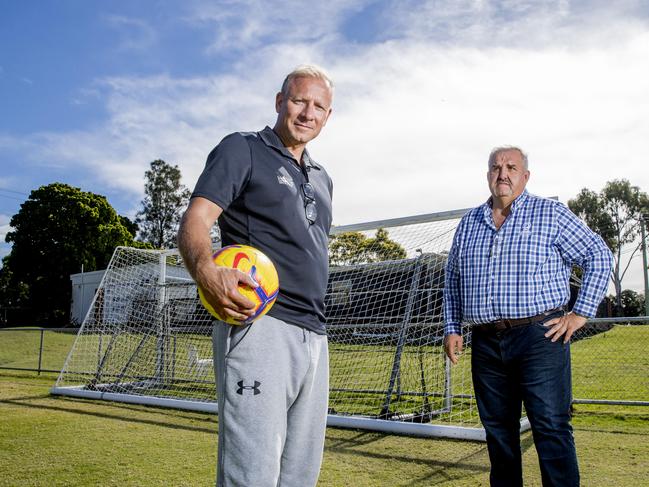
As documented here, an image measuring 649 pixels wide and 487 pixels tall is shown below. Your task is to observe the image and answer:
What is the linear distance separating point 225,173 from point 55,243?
37.3m

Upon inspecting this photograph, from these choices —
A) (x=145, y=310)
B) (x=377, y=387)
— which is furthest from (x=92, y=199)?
(x=377, y=387)

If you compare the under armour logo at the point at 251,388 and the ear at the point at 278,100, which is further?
the ear at the point at 278,100

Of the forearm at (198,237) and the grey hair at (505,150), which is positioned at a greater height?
the grey hair at (505,150)

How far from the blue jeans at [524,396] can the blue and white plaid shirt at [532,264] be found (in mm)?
144

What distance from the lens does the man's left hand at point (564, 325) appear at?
9.25ft

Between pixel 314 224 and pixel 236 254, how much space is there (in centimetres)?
37

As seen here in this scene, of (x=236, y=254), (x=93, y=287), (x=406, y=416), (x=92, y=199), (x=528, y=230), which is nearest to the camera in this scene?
(x=236, y=254)

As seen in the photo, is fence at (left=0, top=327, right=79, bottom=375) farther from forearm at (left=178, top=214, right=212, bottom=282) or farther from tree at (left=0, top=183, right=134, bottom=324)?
tree at (left=0, top=183, right=134, bottom=324)

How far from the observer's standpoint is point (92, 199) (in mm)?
37781

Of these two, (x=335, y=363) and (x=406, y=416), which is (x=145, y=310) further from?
(x=406, y=416)

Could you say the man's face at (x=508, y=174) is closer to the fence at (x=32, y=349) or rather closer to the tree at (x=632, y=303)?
the fence at (x=32, y=349)

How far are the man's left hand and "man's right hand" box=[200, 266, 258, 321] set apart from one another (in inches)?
69.5

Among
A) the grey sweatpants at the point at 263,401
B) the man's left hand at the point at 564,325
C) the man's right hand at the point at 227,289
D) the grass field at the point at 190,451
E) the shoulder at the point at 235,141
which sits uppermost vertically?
the shoulder at the point at 235,141

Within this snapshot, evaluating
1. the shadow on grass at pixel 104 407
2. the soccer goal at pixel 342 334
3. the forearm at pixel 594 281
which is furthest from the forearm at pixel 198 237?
the soccer goal at pixel 342 334
